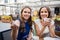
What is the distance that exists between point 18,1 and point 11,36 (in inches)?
20.4

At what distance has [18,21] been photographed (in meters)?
1.88

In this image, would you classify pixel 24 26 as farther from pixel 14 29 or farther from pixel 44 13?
pixel 44 13

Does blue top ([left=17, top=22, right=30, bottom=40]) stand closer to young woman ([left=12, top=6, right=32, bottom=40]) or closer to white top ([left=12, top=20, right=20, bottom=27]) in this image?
young woman ([left=12, top=6, right=32, bottom=40])

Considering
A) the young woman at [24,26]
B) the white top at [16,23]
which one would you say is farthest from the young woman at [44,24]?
the white top at [16,23]

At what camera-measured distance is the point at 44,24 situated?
1.85 metres

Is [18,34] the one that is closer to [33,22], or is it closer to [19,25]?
[19,25]

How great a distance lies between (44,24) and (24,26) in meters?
0.29

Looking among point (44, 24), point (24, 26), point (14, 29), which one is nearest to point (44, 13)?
point (44, 24)

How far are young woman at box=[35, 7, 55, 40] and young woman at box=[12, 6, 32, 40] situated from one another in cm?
12

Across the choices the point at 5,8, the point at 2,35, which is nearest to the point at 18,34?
the point at 2,35

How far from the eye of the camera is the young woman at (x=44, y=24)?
1.81 m

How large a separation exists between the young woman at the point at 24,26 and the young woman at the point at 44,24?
0.12m

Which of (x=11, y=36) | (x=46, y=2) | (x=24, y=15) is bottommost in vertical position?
(x=11, y=36)

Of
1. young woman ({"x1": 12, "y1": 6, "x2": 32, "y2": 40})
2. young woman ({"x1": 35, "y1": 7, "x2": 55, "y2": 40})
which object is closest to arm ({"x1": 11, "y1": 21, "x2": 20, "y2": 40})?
young woman ({"x1": 12, "y1": 6, "x2": 32, "y2": 40})
